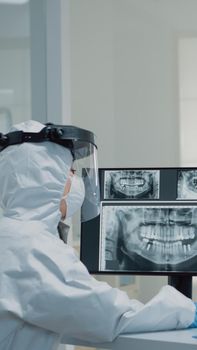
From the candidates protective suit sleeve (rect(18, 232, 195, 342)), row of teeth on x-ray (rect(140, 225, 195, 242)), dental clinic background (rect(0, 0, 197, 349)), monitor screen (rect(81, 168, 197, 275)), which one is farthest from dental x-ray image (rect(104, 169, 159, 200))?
dental clinic background (rect(0, 0, 197, 349))

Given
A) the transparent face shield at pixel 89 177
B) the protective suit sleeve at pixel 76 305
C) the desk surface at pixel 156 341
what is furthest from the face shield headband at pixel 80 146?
the desk surface at pixel 156 341

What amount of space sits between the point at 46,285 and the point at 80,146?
1.58ft

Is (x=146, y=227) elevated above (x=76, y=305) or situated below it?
above

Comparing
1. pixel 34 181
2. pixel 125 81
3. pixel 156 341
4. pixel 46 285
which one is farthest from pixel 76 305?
pixel 125 81

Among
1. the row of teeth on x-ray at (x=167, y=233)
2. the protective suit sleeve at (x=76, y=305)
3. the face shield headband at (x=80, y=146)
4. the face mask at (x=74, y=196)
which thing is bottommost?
the protective suit sleeve at (x=76, y=305)

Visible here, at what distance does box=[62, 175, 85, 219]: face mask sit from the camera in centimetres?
172

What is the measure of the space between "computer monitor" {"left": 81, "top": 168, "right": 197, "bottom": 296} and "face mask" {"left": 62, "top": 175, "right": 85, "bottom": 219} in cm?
20

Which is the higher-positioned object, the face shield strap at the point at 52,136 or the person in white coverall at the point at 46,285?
the face shield strap at the point at 52,136

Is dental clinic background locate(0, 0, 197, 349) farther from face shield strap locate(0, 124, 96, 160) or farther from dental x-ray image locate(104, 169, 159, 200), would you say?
face shield strap locate(0, 124, 96, 160)

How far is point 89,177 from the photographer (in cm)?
188

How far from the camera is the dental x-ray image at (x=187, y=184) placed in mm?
1913

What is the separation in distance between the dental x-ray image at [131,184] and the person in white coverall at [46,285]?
411 millimetres

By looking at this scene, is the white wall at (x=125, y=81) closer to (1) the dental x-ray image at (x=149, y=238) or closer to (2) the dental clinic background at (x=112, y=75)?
(2) the dental clinic background at (x=112, y=75)

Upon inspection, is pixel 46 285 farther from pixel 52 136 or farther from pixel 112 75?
pixel 112 75
